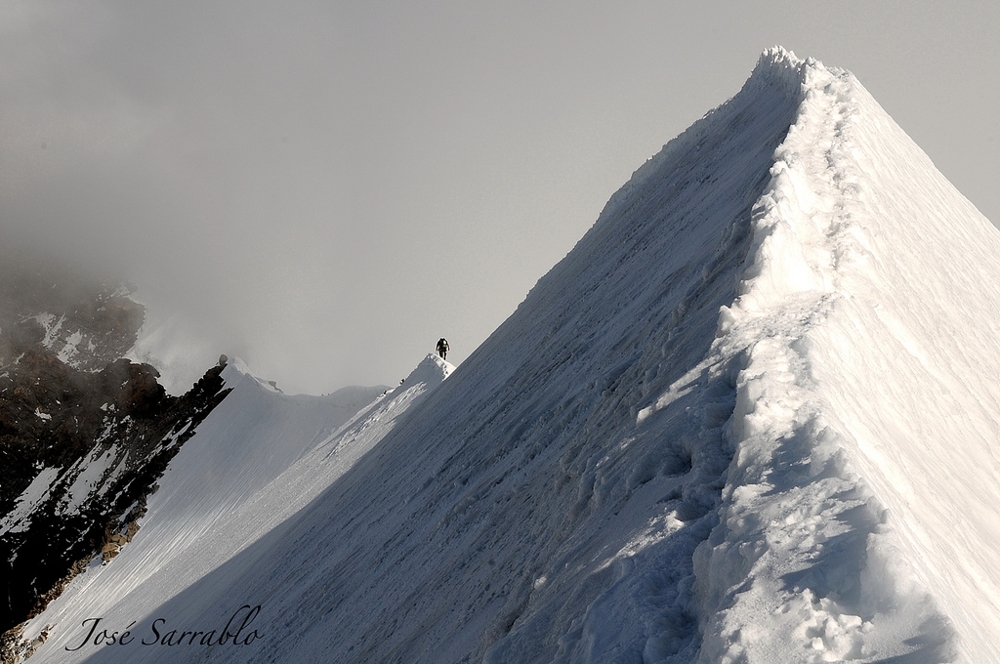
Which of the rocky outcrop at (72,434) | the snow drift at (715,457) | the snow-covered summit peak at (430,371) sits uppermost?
the rocky outcrop at (72,434)

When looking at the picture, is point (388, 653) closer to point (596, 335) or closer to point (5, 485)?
point (596, 335)

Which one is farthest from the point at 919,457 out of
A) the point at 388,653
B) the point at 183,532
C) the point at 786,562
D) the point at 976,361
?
the point at 183,532

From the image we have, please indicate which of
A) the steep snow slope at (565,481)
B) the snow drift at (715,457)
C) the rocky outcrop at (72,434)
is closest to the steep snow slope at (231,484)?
the rocky outcrop at (72,434)

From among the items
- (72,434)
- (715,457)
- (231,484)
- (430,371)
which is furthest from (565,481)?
(72,434)

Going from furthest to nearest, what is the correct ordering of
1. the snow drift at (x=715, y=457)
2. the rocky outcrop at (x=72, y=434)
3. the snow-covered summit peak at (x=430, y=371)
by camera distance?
the rocky outcrop at (x=72, y=434) → the snow-covered summit peak at (x=430, y=371) → the snow drift at (x=715, y=457)

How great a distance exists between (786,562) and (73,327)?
80407 millimetres

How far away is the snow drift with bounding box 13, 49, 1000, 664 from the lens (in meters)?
2.75

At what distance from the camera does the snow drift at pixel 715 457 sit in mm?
2746
